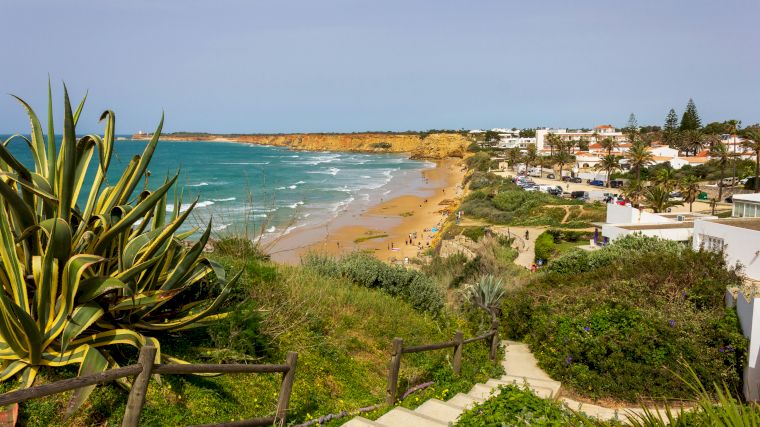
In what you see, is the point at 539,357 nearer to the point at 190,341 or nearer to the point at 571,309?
the point at 571,309

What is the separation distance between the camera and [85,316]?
3.89 metres

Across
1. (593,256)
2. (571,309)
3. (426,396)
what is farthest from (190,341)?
(593,256)

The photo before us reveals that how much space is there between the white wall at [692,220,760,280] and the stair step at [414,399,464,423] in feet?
46.7

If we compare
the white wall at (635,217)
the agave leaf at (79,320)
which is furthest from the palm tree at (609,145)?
the agave leaf at (79,320)

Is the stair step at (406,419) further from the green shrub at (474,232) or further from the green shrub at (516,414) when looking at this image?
the green shrub at (474,232)

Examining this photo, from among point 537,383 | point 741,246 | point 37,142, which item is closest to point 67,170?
point 37,142

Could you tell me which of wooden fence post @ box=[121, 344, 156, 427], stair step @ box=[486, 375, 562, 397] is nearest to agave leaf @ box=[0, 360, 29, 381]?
wooden fence post @ box=[121, 344, 156, 427]

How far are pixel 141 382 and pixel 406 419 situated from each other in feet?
8.03

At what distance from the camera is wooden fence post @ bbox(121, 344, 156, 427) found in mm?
3170

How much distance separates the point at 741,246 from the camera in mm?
16422

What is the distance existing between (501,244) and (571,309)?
65.9 ft

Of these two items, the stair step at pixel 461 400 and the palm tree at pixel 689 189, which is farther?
the palm tree at pixel 689 189

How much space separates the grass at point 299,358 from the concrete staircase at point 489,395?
354mm

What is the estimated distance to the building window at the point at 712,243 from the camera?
1715 cm
